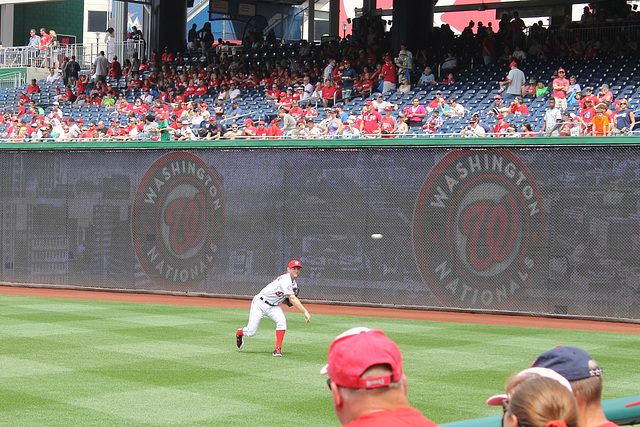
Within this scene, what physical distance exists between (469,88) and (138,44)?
Result: 17.5 meters

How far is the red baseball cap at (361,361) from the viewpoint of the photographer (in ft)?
8.75

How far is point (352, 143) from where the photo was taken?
1909 centimetres

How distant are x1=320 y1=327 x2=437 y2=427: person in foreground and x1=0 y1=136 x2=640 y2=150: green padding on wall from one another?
14797 millimetres

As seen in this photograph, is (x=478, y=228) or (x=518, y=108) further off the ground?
(x=518, y=108)

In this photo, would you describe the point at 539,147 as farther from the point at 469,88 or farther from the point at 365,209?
the point at 469,88

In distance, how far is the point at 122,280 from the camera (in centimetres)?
2122

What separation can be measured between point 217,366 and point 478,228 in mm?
8149

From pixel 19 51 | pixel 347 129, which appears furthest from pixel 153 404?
pixel 19 51

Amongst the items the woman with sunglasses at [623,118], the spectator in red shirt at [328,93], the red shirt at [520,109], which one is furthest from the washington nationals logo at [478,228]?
the spectator in red shirt at [328,93]

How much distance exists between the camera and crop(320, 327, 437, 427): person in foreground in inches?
105

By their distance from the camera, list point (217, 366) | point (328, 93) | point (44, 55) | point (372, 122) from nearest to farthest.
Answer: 1. point (217, 366)
2. point (372, 122)
3. point (328, 93)
4. point (44, 55)

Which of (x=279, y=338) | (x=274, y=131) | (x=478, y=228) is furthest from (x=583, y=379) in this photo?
(x=274, y=131)

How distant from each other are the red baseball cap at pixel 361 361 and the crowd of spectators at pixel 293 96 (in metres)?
15.3

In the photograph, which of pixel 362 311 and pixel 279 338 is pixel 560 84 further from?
pixel 279 338
